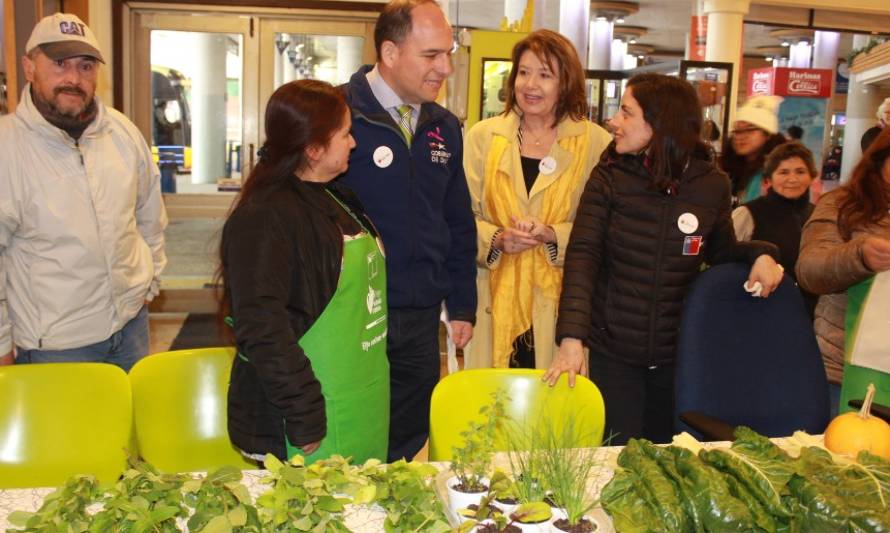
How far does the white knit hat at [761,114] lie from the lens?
4.71 metres

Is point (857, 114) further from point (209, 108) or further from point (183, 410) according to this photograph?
point (183, 410)

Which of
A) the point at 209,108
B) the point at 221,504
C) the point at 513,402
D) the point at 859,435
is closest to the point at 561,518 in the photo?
the point at 221,504

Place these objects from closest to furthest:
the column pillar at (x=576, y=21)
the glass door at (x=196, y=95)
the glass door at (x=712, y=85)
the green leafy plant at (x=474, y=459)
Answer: the green leafy plant at (x=474, y=459)
the glass door at (x=196, y=95)
the glass door at (x=712, y=85)
the column pillar at (x=576, y=21)

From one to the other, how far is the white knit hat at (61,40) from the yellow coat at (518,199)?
128cm

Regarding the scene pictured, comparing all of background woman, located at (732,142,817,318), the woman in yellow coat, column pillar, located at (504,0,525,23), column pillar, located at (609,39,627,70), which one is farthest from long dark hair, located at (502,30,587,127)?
column pillar, located at (609,39,627,70)

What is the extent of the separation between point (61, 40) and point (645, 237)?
191 centimetres

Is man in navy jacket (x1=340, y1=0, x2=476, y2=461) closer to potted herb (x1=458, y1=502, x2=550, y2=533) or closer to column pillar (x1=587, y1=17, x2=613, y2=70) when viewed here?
potted herb (x1=458, y1=502, x2=550, y2=533)

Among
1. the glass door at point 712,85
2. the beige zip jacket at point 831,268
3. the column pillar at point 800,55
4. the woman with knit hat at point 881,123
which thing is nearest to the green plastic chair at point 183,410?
the beige zip jacket at point 831,268

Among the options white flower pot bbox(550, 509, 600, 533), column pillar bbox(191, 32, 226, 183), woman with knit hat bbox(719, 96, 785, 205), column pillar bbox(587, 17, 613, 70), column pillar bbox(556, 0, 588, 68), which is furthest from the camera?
column pillar bbox(587, 17, 613, 70)

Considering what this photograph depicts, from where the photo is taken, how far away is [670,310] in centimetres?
248

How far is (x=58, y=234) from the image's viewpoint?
260cm

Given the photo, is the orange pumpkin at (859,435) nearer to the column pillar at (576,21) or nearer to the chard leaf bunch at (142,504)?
the chard leaf bunch at (142,504)

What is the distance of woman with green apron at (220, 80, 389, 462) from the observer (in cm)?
184

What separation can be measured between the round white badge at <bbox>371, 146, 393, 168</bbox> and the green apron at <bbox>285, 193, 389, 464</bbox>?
391mm
